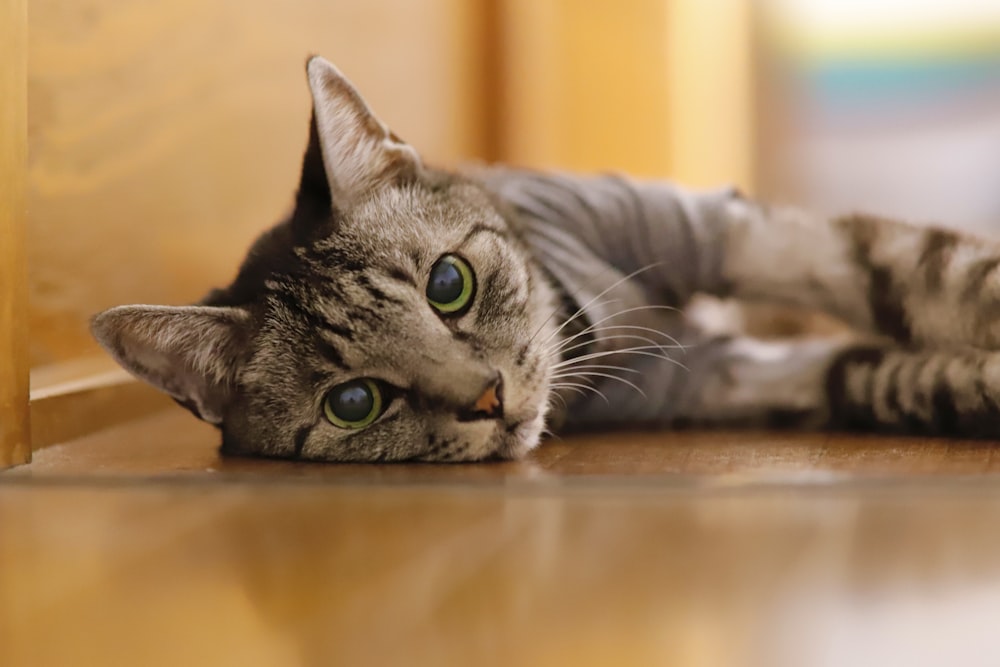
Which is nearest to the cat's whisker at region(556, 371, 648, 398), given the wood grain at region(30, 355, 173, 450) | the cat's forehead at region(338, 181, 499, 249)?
the cat's forehead at region(338, 181, 499, 249)

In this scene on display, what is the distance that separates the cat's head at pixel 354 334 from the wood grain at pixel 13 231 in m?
0.14

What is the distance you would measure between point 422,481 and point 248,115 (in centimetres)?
97

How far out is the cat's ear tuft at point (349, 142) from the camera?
1.12m

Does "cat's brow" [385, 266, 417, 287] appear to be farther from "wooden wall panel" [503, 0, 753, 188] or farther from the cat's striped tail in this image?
"wooden wall panel" [503, 0, 753, 188]

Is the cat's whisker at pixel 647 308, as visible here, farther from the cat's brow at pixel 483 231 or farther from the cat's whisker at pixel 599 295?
the cat's brow at pixel 483 231

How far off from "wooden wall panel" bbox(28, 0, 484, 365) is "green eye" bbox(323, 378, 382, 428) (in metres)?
0.36

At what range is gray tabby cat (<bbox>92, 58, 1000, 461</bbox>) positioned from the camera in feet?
3.57

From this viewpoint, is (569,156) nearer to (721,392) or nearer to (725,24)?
(725,24)

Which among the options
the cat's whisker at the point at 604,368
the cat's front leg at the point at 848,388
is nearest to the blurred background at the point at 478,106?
Result: the cat's front leg at the point at 848,388

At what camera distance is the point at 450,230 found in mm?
1190

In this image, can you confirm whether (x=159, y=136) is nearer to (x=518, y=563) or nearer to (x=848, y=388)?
(x=518, y=563)

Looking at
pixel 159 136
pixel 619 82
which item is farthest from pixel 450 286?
pixel 619 82

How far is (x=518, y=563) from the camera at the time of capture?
2.80ft

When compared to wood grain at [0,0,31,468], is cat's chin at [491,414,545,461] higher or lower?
lower
